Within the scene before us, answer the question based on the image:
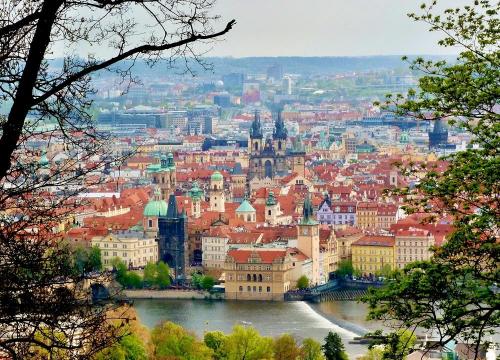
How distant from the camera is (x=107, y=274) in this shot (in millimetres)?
3836

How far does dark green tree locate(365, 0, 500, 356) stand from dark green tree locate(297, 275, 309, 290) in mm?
25352

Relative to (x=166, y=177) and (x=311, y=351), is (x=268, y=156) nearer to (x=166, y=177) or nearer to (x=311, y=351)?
(x=166, y=177)

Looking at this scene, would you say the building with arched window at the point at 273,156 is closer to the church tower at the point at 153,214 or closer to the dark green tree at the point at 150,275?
the church tower at the point at 153,214

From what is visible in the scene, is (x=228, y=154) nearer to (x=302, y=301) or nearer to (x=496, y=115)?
(x=302, y=301)

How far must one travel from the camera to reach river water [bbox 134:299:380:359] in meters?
22.5

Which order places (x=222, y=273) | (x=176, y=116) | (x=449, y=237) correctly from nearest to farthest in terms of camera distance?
(x=449, y=237) < (x=222, y=273) < (x=176, y=116)

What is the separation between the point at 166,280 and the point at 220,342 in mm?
12223

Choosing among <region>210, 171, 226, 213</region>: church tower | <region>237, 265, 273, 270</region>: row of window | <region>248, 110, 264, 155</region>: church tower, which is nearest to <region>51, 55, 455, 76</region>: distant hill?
<region>248, 110, 264, 155</region>: church tower

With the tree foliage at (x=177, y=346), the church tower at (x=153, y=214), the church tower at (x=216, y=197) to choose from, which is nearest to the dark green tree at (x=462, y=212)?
the tree foliage at (x=177, y=346)

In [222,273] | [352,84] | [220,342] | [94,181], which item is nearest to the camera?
[94,181]

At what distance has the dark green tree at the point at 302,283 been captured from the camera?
30.3m

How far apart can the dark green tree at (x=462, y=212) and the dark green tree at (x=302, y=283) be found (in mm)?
25352

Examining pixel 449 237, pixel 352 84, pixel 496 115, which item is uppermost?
pixel 352 84

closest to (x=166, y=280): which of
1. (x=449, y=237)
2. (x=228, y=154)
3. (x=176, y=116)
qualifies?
(x=449, y=237)
